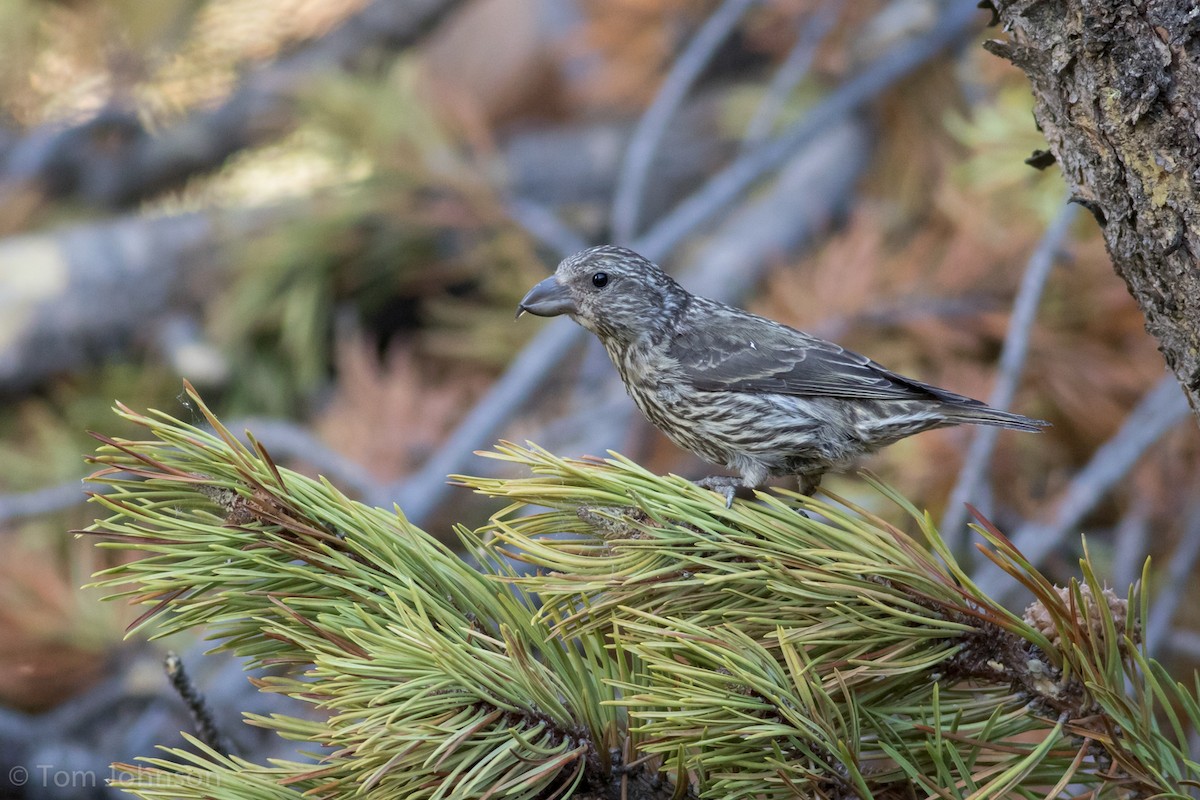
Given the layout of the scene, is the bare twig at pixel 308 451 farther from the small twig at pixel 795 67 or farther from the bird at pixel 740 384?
the small twig at pixel 795 67

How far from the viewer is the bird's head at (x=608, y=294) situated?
281 centimetres

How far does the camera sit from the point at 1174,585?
2.89 metres

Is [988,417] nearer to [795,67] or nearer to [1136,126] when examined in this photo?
[1136,126]

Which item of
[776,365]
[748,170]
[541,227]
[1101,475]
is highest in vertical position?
[541,227]

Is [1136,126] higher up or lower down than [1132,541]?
higher up

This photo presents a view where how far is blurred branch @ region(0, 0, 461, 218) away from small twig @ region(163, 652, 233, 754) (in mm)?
3511

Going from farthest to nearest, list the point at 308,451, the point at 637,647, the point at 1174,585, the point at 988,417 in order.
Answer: the point at 308,451
the point at 1174,585
the point at 988,417
the point at 637,647

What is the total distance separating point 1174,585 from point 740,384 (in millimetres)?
1413

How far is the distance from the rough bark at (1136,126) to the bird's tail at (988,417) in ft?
2.18

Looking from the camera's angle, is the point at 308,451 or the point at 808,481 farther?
the point at 308,451

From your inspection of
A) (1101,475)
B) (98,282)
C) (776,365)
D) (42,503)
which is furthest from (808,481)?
(98,282)

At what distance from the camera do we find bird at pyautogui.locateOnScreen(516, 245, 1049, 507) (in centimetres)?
253

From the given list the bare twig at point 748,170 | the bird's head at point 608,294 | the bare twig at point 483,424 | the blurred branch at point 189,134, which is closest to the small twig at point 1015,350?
the bird's head at point 608,294

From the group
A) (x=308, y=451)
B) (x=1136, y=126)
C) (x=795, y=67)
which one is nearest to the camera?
(x=1136, y=126)
